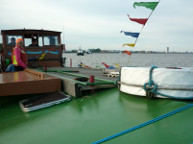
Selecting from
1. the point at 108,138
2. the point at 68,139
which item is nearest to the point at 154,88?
the point at 108,138

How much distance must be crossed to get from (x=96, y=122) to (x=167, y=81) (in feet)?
4.77

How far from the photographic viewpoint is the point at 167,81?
3.15m

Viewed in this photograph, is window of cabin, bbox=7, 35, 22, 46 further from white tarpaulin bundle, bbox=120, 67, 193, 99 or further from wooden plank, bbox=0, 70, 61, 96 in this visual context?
white tarpaulin bundle, bbox=120, 67, 193, 99

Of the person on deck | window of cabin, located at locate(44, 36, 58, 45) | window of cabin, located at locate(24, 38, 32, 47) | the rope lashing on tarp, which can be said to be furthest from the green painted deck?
window of cabin, located at locate(44, 36, 58, 45)

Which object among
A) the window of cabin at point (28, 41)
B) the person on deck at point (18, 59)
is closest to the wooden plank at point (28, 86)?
the person on deck at point (18, 59)

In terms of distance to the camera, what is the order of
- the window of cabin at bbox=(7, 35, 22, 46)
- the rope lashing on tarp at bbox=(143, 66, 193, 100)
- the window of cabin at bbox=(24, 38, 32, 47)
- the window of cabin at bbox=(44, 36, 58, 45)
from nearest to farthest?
the rope lashing on tarp at bbox=(143, 66, 193, 100)
the window of cabin at bbox=(7, 35, 22, 46)
the window of cabin at bbox=(24, 38, 32, 47)
the window of cabin at bbox=(44, 36, 58, 45)

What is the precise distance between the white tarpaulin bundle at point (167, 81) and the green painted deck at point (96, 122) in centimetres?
14

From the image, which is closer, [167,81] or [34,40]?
[167,81]

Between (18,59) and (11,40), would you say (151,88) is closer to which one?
(18,59)

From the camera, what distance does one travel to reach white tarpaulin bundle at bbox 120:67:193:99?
3049 millimetres

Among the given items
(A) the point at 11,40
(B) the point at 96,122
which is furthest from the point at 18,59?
(B) the point at 96,122

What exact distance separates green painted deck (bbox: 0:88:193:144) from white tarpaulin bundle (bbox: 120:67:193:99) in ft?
0.45

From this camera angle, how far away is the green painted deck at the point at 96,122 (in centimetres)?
216

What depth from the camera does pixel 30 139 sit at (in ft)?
7.72
